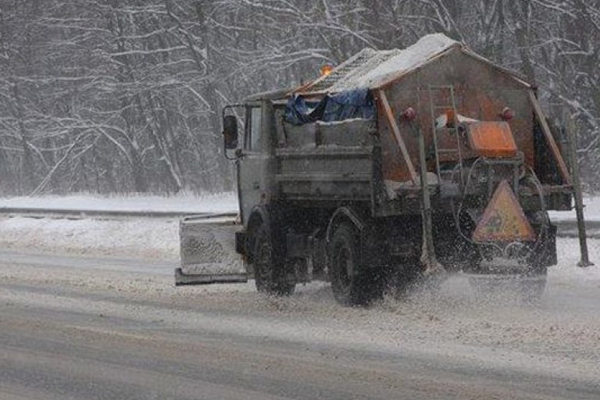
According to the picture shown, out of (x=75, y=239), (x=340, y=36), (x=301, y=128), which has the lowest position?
(x=75, y=239)

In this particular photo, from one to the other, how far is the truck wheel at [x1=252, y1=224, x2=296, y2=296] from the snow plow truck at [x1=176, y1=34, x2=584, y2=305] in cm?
33

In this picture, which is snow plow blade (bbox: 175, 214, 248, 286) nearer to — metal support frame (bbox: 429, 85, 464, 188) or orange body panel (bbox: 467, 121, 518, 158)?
metal support frame (bbox: 429, 85, 464, 188)

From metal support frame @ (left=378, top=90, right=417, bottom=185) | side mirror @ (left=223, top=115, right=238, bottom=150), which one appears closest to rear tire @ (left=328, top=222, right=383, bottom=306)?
metal support frame @ (left=378, top=90, right=417, bottom=185)

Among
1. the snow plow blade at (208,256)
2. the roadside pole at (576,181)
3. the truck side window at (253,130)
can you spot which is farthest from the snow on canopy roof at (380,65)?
the snow plow blade at (208,256)

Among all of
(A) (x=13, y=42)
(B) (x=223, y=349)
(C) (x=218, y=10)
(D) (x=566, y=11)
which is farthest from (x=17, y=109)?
(B) (x=223, y=349)

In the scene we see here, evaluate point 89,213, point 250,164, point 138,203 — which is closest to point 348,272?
point 250,164

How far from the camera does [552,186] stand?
12.4 m

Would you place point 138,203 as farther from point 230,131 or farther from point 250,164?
point 250,164

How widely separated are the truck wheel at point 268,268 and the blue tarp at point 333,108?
1375mm

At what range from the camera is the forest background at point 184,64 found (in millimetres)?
27656

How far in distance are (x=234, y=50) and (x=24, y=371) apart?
82.9ft

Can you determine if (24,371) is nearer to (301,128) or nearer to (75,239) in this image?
(301,128)

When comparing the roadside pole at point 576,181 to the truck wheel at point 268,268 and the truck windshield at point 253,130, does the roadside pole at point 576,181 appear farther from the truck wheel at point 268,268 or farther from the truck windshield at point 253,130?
the truck windshield at point 253,130

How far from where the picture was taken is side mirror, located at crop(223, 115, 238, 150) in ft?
47.0
